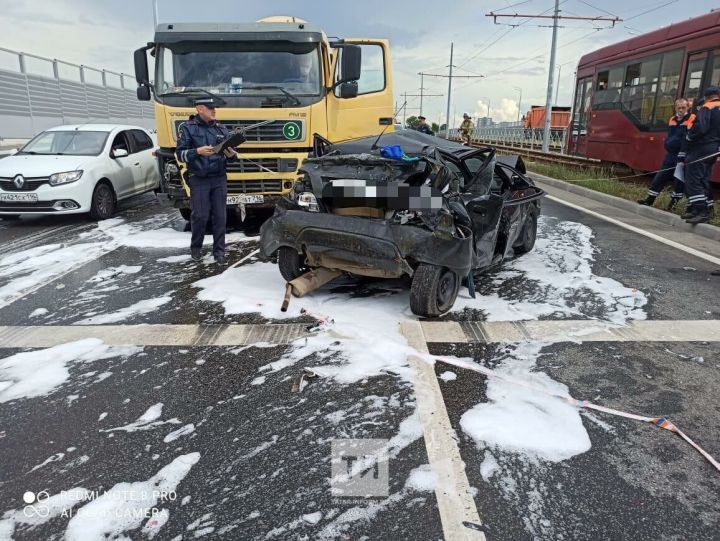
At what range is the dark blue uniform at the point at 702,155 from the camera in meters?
7.77

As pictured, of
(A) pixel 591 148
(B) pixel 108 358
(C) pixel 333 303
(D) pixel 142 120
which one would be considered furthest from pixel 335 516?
(D) pixel 142 120

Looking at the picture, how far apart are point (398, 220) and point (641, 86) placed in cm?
1122

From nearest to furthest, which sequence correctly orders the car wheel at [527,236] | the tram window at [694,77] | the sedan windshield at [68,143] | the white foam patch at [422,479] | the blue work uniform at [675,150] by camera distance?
the white foam patch at [422,479] → the car wheel at [527,236] → the blue work uniform at [675,150] → the sedan windshield at [68,143] → the tram window at [694,77]

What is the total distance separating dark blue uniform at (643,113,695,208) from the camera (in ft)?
28.9

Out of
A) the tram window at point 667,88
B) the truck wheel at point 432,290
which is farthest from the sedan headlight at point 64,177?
the tram window at point 667,88

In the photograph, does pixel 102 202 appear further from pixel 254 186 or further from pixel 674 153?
pixel 674 153

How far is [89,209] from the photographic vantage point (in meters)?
8.98

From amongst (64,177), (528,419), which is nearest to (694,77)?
(528,419)

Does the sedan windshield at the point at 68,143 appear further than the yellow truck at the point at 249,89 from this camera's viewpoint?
Yes

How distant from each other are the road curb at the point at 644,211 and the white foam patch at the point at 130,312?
7438 mm

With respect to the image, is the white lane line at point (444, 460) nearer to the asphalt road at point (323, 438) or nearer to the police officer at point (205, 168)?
the asphalt road at point (323, 438)

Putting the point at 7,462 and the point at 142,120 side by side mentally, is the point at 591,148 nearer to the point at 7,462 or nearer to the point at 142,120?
the point at 7,462

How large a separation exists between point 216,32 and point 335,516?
6847mm

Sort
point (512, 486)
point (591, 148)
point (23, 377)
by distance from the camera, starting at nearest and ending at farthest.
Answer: point (512, 486) → point (23, 377) → point (591, 148)
